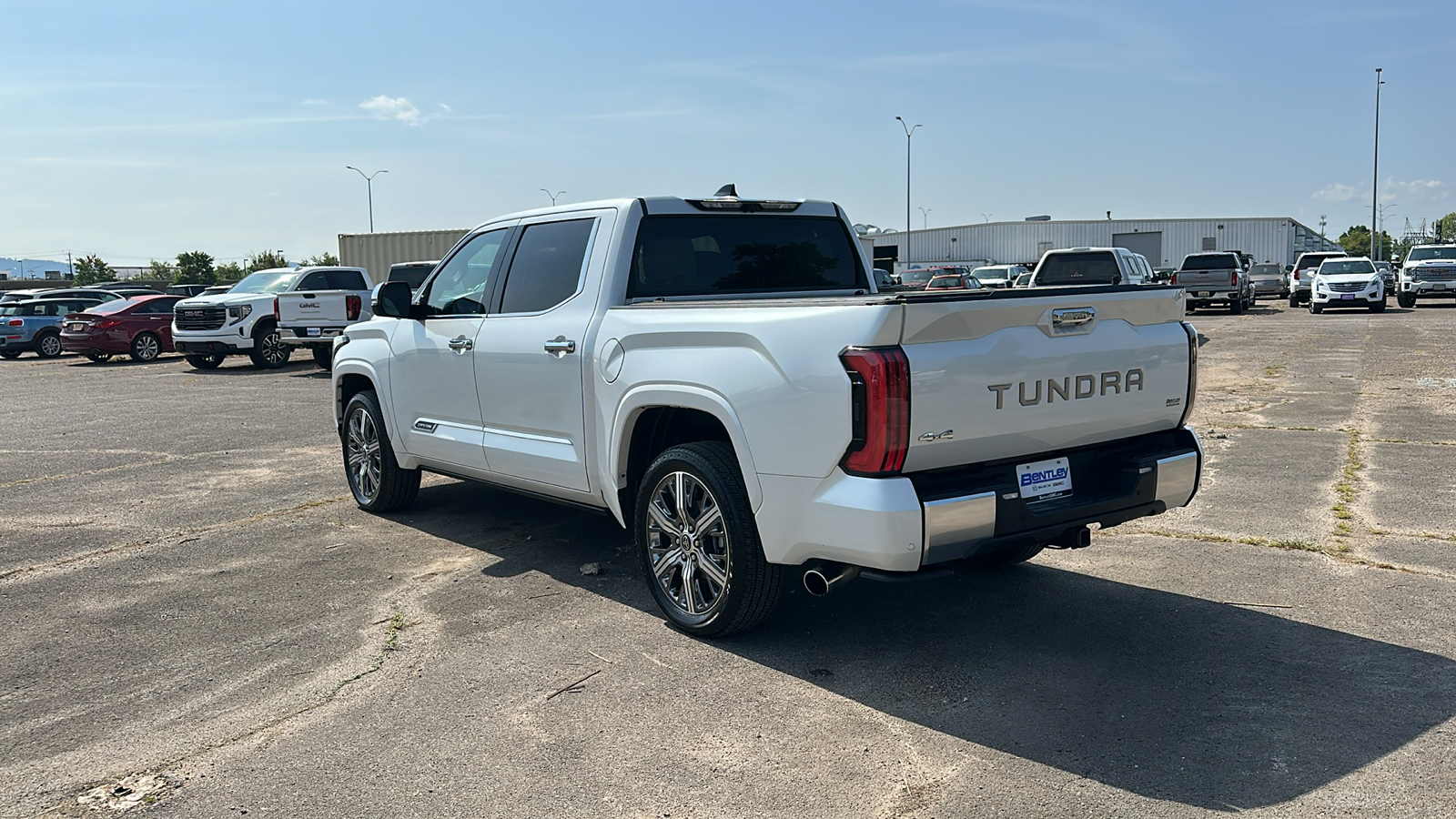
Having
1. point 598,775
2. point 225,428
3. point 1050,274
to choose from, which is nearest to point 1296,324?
point 1050,274

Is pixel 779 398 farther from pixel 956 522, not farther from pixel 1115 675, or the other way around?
pixel 1115 675

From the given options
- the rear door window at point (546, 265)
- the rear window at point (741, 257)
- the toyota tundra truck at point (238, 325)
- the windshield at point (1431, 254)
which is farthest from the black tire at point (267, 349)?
the windshield at point (1431, 254)

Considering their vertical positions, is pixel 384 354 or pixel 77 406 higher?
pixel 384 354

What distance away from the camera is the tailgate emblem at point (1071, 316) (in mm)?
4506

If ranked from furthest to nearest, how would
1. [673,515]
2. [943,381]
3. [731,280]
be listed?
1. [731,280]
2. [673,515]
3. [943,381]

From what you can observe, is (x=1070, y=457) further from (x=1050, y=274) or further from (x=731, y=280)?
(x=1050, y=274)

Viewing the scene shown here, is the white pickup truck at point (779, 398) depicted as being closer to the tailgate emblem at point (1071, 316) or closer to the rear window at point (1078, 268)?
the tailgate emblem at point (1071, 316)

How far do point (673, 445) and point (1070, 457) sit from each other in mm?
1742

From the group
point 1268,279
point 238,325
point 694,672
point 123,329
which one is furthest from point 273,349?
point 1268,279

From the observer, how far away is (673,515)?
507 cm

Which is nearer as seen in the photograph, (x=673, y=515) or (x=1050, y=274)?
(x=673, y=515)

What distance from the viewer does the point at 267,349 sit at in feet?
74.7

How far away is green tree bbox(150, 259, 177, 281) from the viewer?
Answer: 3551 inches

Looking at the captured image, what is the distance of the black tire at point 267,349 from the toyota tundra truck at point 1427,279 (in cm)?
3156
